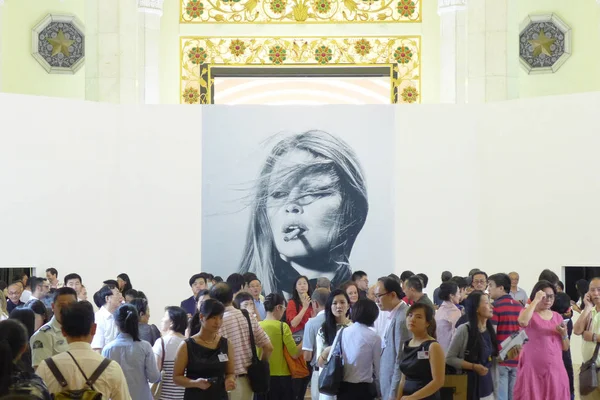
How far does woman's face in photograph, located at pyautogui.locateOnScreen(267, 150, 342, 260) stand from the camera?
52.0 ft

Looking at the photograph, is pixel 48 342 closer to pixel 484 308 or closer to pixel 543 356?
pixel 484 308

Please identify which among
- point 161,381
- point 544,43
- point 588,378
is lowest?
point 588,378

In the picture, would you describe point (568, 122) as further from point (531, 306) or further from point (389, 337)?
point (389, 337)

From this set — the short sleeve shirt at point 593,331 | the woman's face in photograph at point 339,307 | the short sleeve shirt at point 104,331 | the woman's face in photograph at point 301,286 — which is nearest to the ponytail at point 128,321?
the short sleeve shirt at point 104,331

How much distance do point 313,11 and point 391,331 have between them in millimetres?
11836

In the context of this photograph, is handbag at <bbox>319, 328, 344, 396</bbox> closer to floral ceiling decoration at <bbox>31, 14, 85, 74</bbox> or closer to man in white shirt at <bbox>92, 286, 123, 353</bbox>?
man in white shirt at <bbox>92, 286, 123, 353</bbox>

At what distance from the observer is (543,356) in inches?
365

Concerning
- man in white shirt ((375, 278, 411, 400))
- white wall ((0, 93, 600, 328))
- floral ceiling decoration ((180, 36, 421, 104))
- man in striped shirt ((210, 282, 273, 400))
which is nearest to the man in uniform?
man in striped shirt ((210, 282, 273, 400))

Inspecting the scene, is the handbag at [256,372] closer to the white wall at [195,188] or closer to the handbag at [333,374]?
the handbag at [333,374]

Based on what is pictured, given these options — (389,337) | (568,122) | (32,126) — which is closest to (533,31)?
(568,122)

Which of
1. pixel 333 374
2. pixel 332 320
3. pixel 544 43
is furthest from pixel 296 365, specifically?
pixel 544 43

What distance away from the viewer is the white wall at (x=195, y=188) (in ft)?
49.1

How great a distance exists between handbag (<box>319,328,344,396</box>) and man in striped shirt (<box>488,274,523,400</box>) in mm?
2393

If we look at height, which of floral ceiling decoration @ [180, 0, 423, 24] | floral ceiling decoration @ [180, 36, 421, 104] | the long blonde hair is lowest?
the long blonde hair
